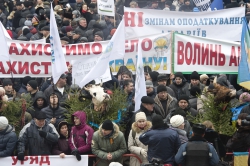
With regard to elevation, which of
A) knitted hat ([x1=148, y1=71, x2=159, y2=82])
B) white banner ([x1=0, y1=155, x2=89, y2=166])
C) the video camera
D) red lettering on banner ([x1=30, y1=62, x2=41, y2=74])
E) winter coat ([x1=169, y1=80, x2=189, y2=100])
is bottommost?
white banner ([x1=0, y1=155, x2=89, y2=166])

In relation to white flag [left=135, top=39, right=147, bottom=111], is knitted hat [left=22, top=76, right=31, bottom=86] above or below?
below

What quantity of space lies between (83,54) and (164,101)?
3.25 metres

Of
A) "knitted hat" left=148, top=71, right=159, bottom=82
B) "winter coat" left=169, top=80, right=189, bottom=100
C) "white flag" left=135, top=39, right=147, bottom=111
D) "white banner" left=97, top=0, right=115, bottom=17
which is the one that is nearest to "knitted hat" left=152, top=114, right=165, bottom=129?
"white flag" left=135, top=39, right=147, bottom=111

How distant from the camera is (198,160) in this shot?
13266 millimetres

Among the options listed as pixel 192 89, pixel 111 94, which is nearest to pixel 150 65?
pixel 192 89

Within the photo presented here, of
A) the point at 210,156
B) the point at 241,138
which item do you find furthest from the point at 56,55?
the point at 210,156

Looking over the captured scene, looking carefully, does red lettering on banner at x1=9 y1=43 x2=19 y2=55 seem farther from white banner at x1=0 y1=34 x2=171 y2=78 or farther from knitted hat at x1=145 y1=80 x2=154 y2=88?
knitted hat at x1=145 y1=80 x2=154 y2=88

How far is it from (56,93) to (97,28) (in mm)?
5217

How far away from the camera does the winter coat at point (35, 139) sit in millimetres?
14617

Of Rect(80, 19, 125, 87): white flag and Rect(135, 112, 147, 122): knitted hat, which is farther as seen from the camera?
Rect(80, 19, 125, 87): white flag

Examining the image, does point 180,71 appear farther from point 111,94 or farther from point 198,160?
point 198,160

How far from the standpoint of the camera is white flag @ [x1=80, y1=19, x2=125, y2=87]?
15609mm

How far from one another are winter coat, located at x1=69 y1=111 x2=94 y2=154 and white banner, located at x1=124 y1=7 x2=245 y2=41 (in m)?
4.54

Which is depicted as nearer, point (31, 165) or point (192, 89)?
point (31, 165)
